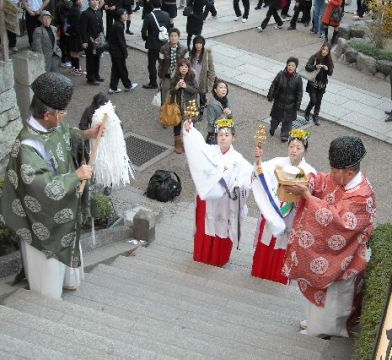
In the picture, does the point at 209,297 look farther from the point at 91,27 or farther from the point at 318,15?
the point at 318,15

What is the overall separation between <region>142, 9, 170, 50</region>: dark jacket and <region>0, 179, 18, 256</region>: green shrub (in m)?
7.30

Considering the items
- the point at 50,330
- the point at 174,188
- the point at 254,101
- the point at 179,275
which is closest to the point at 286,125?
the point at 254,101

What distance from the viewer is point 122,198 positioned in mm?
9156

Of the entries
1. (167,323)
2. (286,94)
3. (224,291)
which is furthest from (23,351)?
(286,94)

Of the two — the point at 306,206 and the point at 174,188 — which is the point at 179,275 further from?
the point at 174,188

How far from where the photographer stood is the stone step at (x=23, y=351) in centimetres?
415

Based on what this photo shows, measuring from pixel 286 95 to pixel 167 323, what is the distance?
6.35 m

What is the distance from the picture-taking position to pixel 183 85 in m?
10.1

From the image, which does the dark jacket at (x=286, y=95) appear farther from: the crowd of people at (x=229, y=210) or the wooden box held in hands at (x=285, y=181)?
the wooden box held in hands at (x=285, y=181)

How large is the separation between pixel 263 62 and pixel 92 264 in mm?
9474

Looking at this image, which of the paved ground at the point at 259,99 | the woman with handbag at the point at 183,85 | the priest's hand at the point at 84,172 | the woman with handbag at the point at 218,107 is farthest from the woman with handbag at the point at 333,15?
the priest's hand at the point at 84,172

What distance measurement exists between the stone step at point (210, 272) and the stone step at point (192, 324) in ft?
3.10

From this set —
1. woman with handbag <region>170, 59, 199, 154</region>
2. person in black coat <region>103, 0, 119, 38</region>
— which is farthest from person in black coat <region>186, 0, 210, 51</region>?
woman with handbag <region>170, 59, 199, 154</region>

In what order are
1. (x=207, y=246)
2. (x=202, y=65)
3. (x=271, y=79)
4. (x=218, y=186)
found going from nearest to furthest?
(x=218, y=186), (x=207, y=246), (x=202, y=65), (x=271, y=79)
